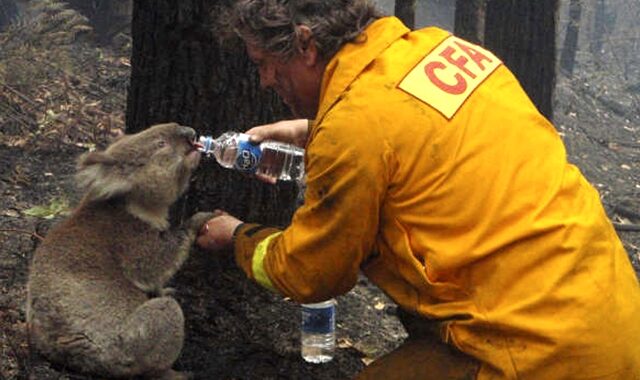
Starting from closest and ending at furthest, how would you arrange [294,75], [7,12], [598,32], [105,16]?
[294,75]
[7,12]
[105,16]
[598,32]

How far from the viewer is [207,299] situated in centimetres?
480

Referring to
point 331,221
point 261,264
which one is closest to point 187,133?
point 261,264

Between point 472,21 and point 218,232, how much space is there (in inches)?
217

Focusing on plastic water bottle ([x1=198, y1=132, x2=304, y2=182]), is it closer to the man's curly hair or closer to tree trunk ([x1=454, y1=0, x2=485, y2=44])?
the man's curly hair

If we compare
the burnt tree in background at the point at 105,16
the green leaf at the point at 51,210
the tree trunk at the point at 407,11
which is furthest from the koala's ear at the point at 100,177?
the burnt tree in background at the point at 105,16

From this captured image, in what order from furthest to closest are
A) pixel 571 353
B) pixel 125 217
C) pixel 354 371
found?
1. pixel 354 371
2. pixel 125 217
3. pixel 571 353

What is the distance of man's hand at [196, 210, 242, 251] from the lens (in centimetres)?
404

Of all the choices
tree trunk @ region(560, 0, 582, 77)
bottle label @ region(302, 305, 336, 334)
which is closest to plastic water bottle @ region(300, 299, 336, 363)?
bottle label @ region(302, 305, 336, 334)

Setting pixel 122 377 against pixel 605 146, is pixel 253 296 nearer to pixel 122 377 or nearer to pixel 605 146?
pixel 122 377

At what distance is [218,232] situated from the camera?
409 cm

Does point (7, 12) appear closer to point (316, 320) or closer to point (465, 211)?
point (316, 320)

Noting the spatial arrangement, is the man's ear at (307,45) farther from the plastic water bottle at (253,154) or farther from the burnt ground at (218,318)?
the burnt ground at (218,318)

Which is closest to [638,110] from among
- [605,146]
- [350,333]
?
[605,146]

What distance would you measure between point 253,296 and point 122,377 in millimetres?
1140
